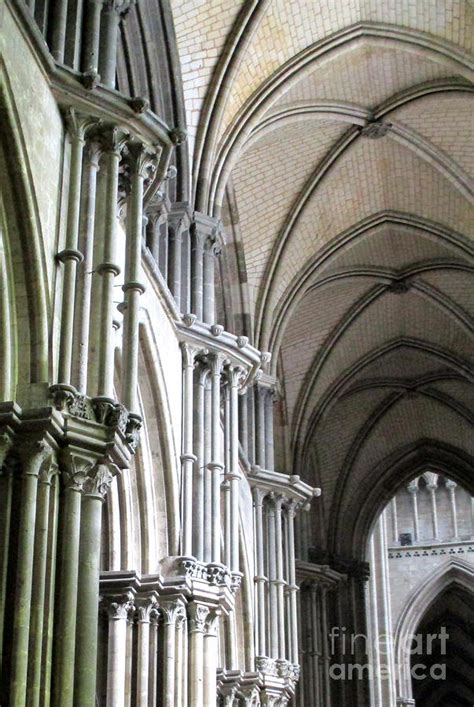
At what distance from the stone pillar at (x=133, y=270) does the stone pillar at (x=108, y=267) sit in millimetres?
276

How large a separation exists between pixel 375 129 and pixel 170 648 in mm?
9470

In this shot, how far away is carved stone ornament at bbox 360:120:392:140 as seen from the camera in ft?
64.6

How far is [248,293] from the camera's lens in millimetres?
20031

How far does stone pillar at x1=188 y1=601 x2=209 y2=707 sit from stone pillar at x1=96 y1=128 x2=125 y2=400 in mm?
4735

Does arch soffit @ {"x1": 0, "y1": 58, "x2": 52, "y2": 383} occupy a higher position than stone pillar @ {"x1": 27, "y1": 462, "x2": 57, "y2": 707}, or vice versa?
arch soffit @ {"x1": 0, "y1": 58, "x2": 52, "y2": 383}

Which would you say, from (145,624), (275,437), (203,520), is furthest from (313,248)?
(145,624)

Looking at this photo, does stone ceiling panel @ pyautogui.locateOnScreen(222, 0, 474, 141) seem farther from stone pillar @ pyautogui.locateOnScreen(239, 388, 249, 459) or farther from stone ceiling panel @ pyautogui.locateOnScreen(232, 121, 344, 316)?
stone pillar @ pyautogui.locateOnScreen(239, 388, 249, 459)

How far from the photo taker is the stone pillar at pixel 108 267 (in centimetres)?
989

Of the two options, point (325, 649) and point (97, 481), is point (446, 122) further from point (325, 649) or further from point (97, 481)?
point (97, 481)

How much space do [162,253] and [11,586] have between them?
7.54 metres

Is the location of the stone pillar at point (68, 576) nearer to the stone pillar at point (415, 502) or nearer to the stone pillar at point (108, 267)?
the stone pillar at point (108, 267)

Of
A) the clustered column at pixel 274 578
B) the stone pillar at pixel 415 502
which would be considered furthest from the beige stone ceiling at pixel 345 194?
the stone pillar at pixel 415 502

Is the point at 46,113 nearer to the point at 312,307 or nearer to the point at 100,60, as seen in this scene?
the point at 100,60

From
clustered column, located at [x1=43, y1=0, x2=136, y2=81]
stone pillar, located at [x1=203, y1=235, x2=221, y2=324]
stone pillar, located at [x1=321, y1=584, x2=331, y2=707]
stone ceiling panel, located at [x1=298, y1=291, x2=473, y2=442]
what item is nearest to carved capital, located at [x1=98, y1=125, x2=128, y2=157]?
clustered column, located at [x1=43, y1=0, x2=136, y2=81]
